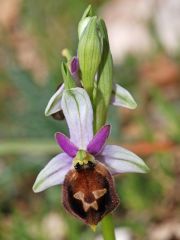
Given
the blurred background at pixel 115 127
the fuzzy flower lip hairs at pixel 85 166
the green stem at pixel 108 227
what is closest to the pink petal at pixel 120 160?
the fuzzy flower lip hairs at pixel 85 166

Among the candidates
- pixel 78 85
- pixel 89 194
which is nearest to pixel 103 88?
pixel 78 85

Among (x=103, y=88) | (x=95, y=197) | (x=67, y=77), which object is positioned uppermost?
(x=67, y=77)

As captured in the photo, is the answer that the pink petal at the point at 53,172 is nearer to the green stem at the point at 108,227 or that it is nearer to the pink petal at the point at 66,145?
the pink petal at the point at 66,145

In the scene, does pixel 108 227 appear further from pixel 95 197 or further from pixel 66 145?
pixel 66 145

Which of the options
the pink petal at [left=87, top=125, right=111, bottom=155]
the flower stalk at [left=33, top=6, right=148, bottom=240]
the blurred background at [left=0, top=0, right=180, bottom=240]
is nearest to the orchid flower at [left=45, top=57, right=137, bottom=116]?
the flower stalk at [left=33, top=6, right=148, bottom=240]

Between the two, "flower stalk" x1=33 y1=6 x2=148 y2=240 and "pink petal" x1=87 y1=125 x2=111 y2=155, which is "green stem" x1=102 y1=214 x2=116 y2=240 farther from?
"pink petal" x1=87 y1=125 x2=111 y2=155

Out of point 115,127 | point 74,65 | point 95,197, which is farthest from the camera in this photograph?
point 115,127
